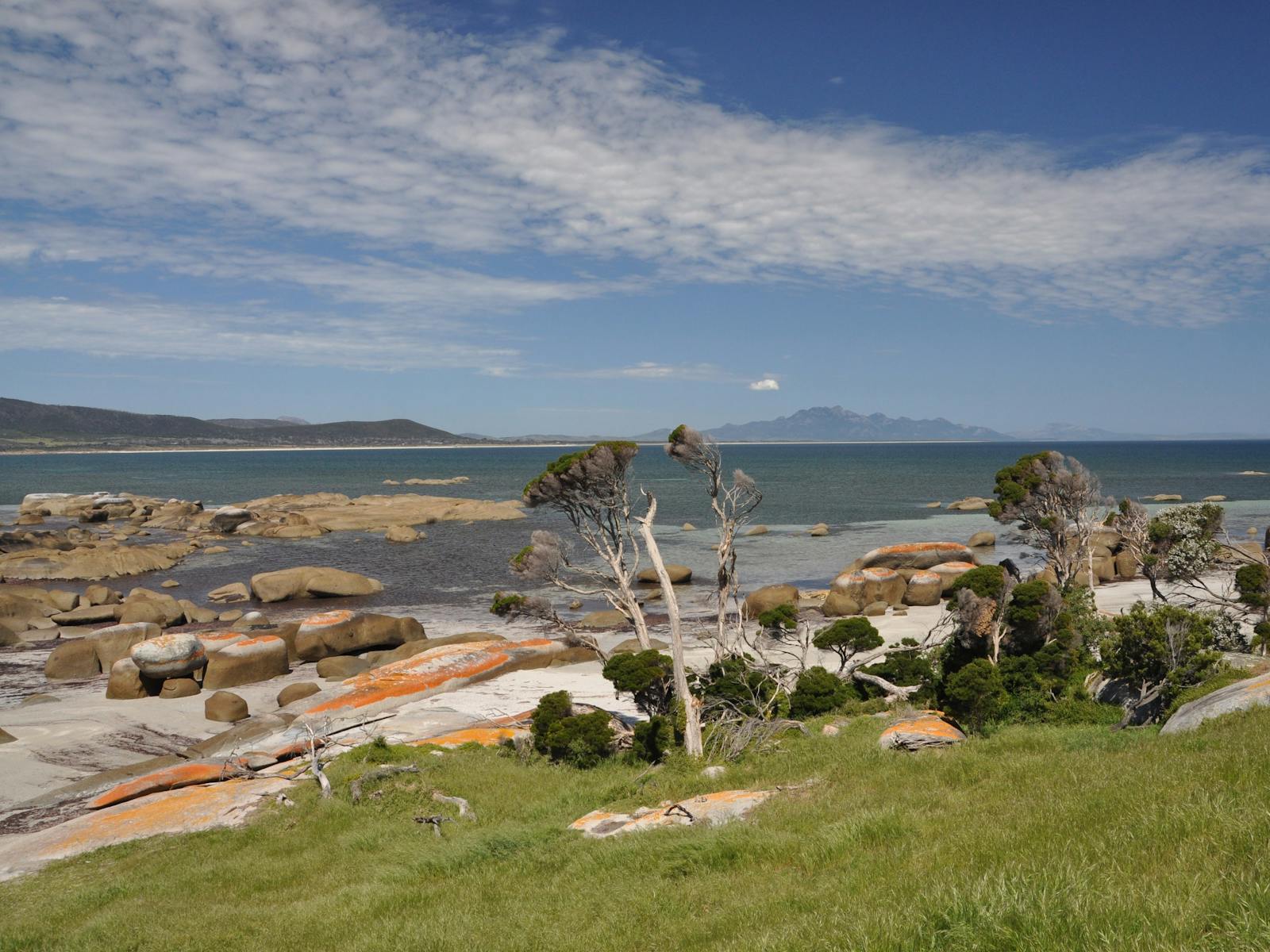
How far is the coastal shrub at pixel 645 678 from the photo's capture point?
70.5 feet

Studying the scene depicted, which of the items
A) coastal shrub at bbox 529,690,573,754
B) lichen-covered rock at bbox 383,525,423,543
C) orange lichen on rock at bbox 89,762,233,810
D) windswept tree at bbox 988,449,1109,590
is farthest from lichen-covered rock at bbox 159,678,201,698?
lichen-covered rock at bbox 383,525,423,543

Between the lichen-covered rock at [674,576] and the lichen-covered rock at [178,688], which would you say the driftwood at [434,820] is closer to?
the lichen-covered rock at [178,688]

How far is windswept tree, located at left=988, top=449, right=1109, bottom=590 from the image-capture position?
3288 centimetres

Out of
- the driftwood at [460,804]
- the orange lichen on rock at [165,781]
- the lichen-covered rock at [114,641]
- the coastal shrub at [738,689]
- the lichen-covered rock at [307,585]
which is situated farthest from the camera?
the lichen-covered rock at [307,585]

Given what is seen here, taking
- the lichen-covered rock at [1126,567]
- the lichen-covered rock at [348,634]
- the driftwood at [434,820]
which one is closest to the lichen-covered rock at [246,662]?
the lichen-covered rock at [348,634]

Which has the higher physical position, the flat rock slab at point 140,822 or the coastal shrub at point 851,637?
the coastal shrub at point 851,637

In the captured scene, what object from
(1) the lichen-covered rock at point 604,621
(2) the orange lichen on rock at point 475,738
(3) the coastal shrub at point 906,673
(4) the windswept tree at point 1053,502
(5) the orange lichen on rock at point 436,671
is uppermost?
(4) the windswept tree at point 1053,502

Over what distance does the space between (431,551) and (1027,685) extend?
53.2 m

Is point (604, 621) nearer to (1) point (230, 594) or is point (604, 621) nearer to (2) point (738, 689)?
(2) point (738, 689)

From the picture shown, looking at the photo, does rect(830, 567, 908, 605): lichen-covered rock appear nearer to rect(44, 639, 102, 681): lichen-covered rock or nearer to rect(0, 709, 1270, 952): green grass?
rect(0, 709, 1270, 952): green grass

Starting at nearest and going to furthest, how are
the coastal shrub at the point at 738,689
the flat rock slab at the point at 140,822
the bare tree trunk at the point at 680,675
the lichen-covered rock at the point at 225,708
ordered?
the flat rock slab at the point at 140,822
the bare tree trunk at the point at 680,675
the coastal shrub at the point at 738,689
the lichen-covered rock at the point at 225,708

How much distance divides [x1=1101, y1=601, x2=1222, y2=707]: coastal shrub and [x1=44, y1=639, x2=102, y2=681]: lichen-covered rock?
118ft

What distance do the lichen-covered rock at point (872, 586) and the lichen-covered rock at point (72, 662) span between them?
34.5 meters

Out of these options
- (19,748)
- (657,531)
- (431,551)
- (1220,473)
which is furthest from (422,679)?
(1220,473)
